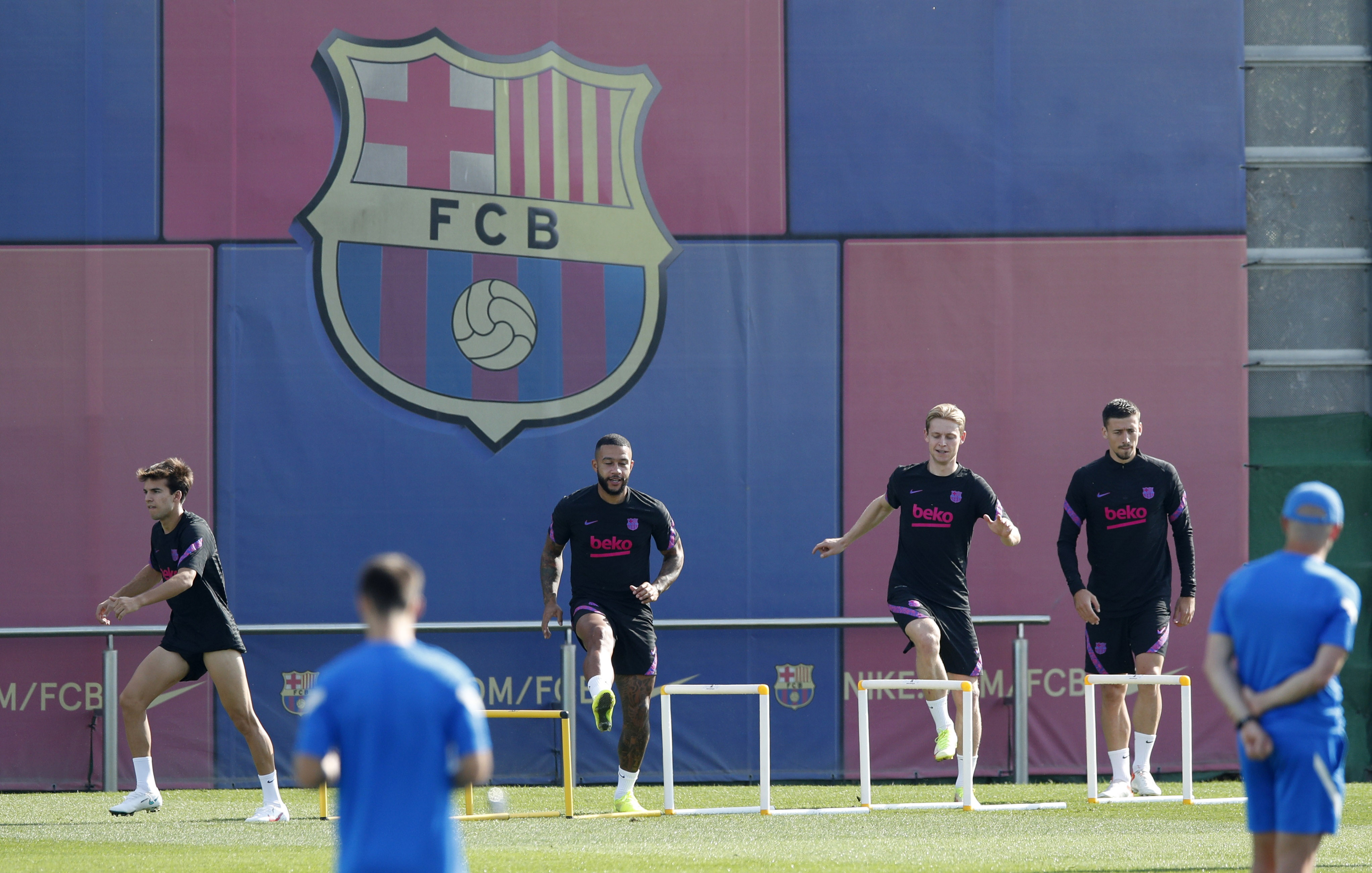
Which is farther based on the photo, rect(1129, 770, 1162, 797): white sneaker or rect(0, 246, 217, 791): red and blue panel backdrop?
rect(0, 246, 217, 791): red and blue panel backdrop

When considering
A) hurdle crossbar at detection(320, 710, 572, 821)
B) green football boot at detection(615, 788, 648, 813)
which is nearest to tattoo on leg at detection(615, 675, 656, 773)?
green football boot at detection(615, 788, 648, 813)

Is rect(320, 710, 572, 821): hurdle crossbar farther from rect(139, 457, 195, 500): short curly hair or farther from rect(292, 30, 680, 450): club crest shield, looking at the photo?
rect(292, 30, 680, 450): club crest shield

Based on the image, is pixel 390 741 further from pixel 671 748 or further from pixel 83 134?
pixel 83 134

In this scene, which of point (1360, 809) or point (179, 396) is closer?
point (1360, 809)

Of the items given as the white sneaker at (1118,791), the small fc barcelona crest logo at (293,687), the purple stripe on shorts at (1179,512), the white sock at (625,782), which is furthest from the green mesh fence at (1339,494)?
the small fc barcelona crest logo at (293,687)

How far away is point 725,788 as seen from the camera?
10.3 m

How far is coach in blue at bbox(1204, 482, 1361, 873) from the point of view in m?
4.08

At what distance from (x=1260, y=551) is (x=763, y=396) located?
3787 millimetres

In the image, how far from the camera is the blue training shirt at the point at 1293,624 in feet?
13.5

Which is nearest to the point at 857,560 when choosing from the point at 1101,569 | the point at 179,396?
the point at 1101,569

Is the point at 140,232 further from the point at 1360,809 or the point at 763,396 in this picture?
the point at 1360,809

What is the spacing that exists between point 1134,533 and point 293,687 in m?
5.77

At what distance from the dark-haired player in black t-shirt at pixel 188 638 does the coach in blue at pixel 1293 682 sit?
537 cm

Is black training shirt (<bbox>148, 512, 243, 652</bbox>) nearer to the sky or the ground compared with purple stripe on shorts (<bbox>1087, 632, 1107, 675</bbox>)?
nearer to the sky
